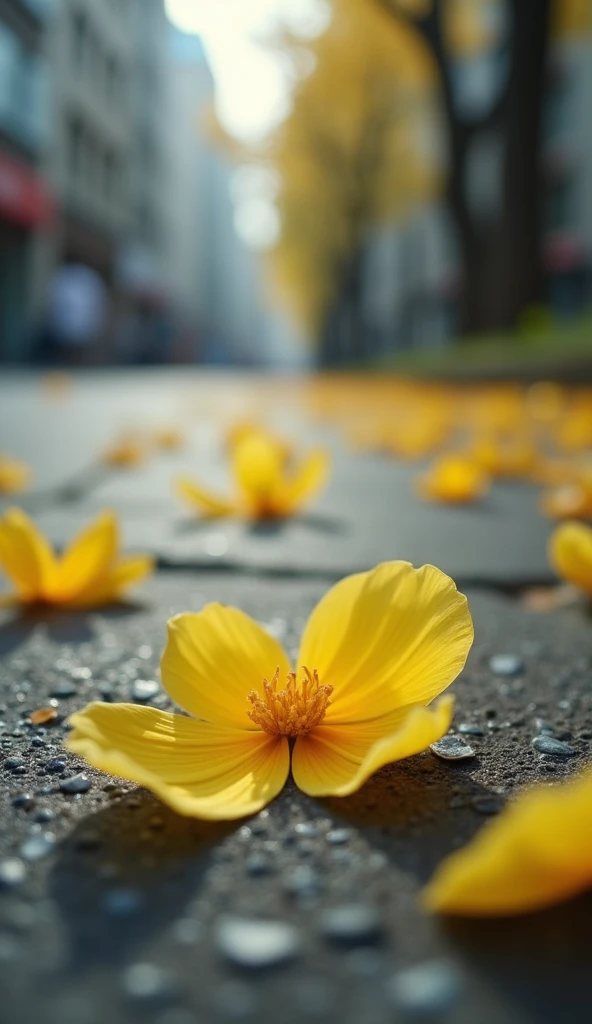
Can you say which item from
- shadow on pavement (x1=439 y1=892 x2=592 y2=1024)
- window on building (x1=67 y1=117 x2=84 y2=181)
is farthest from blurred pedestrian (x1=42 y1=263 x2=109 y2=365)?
shadow on pavement (x1=439 y1=892 x2=592 y2=1024)

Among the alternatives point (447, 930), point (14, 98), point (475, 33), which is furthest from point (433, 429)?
point (14, 98)

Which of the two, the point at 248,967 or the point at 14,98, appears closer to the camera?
the point at 248,967

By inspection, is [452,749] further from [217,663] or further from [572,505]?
[572,505]

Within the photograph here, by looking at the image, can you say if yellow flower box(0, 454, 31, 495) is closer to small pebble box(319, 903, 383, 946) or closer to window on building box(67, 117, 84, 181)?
small pebble box(319, 903, 383, 946)

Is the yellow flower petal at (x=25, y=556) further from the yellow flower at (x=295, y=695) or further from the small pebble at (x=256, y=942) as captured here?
the small pebble at (x=256, y=942)

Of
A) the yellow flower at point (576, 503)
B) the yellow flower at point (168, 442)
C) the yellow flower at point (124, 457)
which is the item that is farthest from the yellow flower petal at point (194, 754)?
the yellow flower at point (168, 442)

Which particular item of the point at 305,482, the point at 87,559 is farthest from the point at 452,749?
the point at 305,482

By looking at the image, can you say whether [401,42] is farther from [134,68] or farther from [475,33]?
[134,68]
